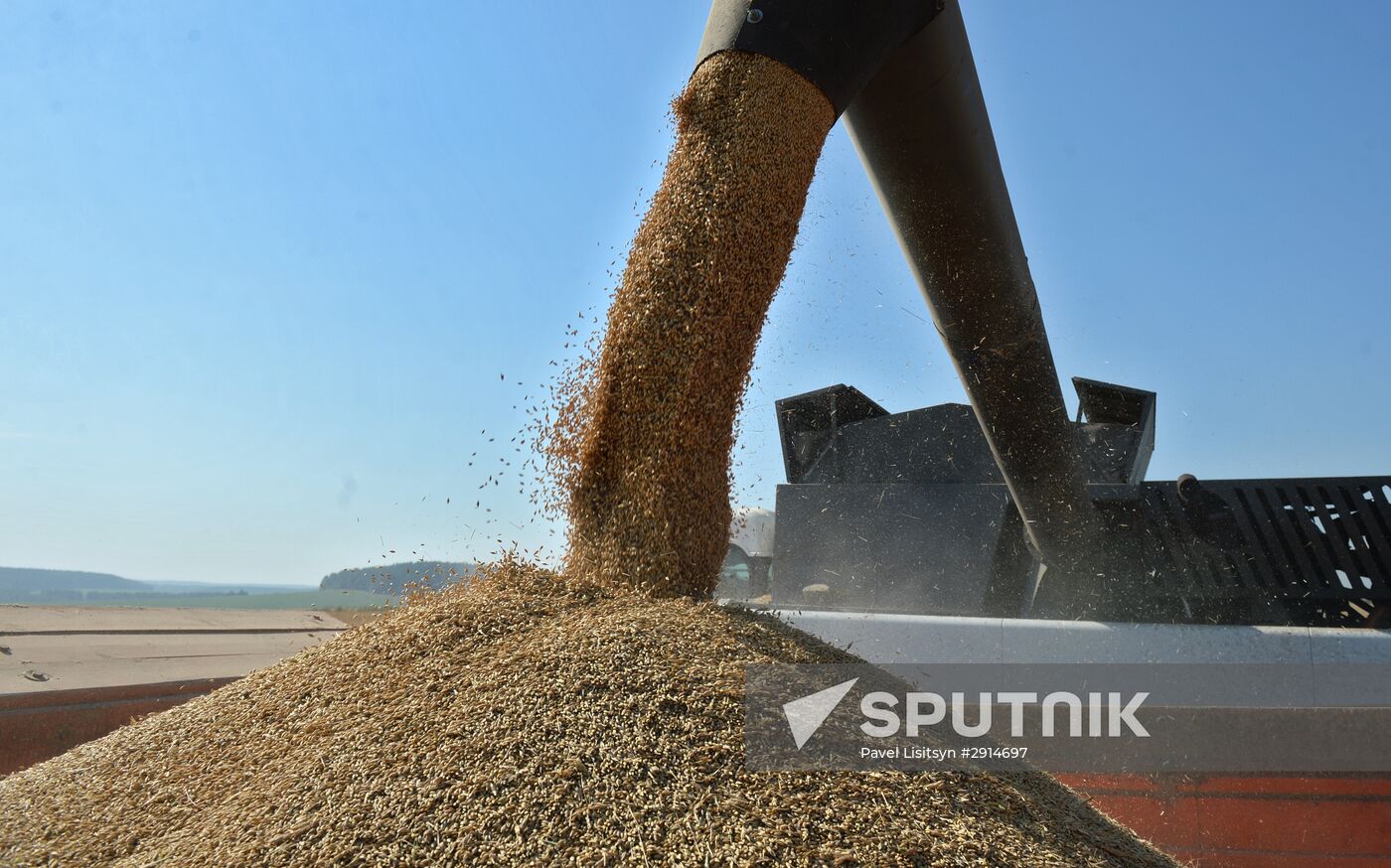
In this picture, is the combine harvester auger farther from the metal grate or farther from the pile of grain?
the pile of grain

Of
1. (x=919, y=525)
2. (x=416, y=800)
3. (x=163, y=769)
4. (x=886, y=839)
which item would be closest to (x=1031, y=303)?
(x=919, y=525)

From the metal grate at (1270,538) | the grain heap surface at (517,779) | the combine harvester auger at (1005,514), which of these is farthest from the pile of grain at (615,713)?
the metal grate at (1270,538)

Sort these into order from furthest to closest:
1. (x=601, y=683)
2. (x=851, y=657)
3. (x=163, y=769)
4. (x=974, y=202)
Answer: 1. (x=974, y=202)
2. (x=851, y=657)
3. (x=163, y=769)
4. (x=601, y=683)

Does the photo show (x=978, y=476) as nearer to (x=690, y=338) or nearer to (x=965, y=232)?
(x=965, y=232)

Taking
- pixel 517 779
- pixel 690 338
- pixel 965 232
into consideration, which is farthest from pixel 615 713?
pixel 965 232

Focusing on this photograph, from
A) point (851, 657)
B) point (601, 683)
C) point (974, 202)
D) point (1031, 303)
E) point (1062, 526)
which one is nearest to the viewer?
point (601, 683)

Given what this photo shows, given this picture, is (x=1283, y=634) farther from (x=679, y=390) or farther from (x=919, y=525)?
(x=679, y=390)

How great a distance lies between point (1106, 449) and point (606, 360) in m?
3.60

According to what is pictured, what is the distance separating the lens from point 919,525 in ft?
17.0

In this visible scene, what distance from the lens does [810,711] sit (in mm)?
2053

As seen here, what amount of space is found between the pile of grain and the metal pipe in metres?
0.33

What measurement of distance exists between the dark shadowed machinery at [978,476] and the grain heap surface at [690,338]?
0.24 metres

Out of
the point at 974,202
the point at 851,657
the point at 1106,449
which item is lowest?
the point at 851,657

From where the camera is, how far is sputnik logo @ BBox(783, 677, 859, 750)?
6.47 ft
